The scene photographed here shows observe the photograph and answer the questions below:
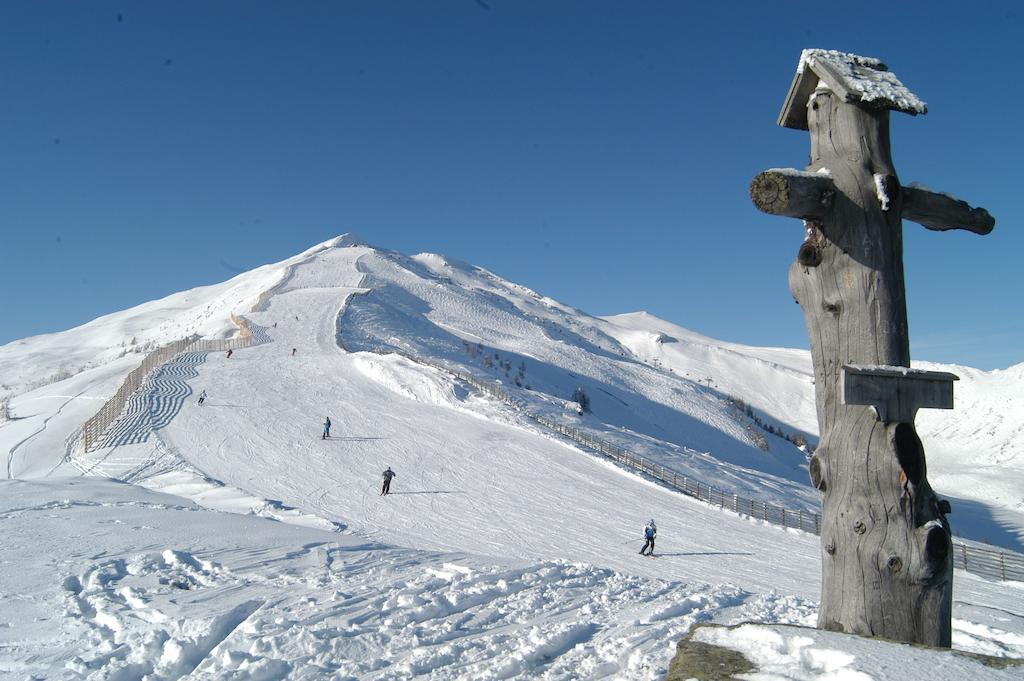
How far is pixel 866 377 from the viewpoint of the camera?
3.13 metres

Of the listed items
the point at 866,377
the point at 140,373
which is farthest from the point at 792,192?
the point at 140,373

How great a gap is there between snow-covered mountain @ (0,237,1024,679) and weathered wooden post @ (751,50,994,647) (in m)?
2.99

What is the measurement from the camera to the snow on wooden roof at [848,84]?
3400 millimetres

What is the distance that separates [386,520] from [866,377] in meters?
15.0

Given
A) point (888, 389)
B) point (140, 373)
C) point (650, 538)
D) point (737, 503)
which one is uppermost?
point (888, 389)

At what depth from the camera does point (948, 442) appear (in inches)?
2270

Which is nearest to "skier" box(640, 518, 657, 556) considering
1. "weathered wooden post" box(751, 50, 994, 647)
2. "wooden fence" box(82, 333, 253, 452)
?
"weathered wooden post" box(751, 50, 994, 647)

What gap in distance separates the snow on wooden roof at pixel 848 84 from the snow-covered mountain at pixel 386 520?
444 centimetres

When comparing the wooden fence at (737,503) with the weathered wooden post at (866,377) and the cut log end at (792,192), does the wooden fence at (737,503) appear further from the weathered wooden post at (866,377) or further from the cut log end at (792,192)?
the cut log end at (792,192)

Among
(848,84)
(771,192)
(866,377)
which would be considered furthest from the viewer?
(848,84)

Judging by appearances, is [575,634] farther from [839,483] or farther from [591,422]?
[591,422]

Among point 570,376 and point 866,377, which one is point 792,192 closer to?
point 866,377

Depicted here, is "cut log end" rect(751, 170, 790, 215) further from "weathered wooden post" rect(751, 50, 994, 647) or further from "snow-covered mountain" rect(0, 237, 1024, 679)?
"snow-covered mountain" rect(0, 237, 1024, 679)

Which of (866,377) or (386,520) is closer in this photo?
(866,377)
